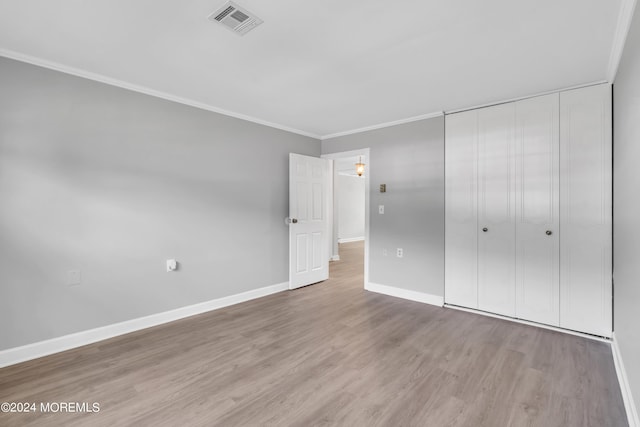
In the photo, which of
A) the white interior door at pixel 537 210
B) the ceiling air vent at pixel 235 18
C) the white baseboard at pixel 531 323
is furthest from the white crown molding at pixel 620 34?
the white baseboard at pixel 531 323

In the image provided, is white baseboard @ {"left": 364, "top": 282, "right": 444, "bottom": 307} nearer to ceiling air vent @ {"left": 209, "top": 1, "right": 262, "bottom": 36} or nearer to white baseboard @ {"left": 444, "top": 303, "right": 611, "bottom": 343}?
white baseboard @ {"left": 444, "top": 303, "right": 611, "bottom": 343}

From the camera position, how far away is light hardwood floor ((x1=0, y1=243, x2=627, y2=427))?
182 cm

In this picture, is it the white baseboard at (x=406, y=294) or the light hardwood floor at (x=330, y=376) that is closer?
the light hardwood floor at (x=330, y=376)

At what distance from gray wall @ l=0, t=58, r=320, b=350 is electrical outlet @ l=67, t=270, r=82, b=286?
1.7 inches

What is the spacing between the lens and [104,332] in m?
2.86

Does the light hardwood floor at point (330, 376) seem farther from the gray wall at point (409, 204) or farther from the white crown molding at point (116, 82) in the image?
the white crown molding at point (116, 82)

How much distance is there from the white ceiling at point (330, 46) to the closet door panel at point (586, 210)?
27 centimetres

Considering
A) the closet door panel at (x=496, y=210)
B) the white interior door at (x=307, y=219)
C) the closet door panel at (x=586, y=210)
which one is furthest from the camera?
the white interior door at (x=307, y=219)

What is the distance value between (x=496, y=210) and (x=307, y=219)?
265cm

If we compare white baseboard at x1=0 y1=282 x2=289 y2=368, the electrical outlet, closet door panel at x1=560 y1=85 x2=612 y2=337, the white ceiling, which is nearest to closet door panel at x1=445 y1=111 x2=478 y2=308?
the white ceiling

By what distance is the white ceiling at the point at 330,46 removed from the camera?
1.86 metres

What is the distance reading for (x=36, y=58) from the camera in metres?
2.48

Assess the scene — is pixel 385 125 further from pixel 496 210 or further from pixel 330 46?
pixel 330 46

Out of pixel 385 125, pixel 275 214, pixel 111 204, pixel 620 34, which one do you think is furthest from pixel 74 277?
pixel 620 34
